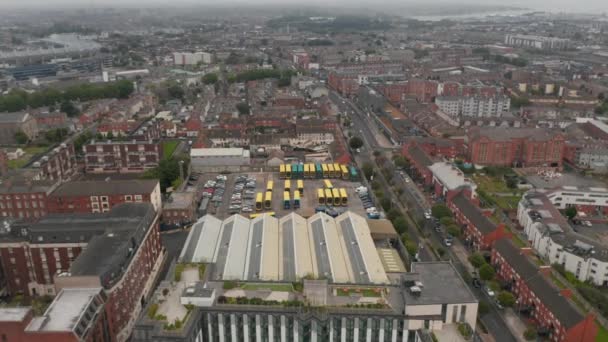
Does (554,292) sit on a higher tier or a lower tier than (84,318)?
lower

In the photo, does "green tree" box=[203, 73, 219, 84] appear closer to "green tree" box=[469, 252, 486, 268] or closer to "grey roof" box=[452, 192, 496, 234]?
"grey roof" box=[452, 192, 496, 234]

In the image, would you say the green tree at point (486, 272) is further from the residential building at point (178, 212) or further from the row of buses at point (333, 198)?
the residential building at point (178, 212)

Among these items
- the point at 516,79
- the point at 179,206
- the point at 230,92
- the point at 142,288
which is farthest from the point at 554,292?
the point at 516,79

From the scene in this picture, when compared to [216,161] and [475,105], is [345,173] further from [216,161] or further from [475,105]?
[475,105]

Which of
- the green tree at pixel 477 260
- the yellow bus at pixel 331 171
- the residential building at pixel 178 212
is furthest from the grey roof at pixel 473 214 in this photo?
the residential building at pixel 178 212

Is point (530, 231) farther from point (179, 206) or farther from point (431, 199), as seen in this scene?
point (179, 206)
